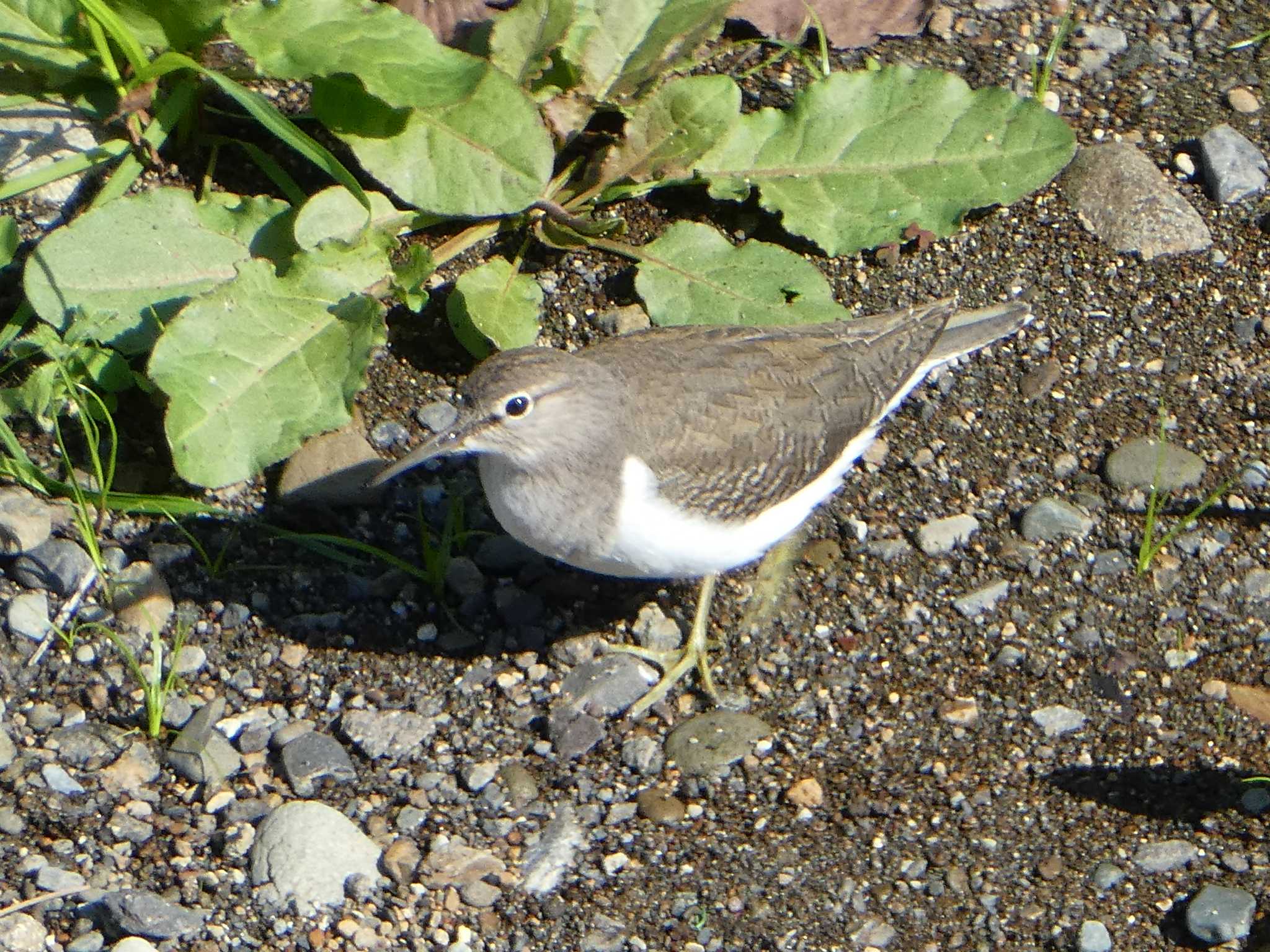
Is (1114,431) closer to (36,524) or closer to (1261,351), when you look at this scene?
(1261,351)

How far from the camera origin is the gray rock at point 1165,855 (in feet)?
13.8

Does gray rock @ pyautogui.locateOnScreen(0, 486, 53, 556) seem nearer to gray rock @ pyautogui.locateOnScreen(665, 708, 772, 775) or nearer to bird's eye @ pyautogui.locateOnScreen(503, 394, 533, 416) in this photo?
bird's eye @ pyautogui.locateOnScreen(503, 394, 533, 416)

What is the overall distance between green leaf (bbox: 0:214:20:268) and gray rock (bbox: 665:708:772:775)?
2858 millimetres

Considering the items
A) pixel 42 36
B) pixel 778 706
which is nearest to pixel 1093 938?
pixel 778 706

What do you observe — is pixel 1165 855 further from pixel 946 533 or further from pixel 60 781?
pixel 60 781

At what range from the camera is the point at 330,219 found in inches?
213

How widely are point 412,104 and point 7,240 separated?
1.56m

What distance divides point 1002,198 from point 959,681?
6.53ft

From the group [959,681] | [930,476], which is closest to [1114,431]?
[930,476]

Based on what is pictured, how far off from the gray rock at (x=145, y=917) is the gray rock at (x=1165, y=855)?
259 cm

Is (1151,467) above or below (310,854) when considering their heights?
above

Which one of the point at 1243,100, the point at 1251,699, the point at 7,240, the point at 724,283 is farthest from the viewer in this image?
the point at 1243,100

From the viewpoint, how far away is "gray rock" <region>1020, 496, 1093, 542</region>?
521cm

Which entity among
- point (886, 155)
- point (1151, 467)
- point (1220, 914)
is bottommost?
point (1220, 914)
